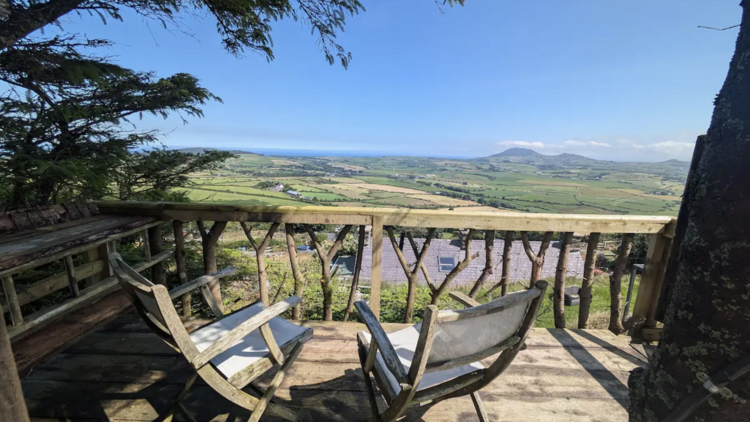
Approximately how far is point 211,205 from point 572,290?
13580mm

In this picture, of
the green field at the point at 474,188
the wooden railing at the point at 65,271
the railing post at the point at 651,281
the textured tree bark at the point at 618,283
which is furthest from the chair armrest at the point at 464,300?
the green field at the point at 474,188

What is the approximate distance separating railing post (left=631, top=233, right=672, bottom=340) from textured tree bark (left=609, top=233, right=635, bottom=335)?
0.10 m

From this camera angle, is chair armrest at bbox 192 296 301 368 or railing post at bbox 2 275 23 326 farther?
railing post at bbox 2 275 23 326

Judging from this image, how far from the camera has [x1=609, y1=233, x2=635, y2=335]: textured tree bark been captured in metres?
2.38

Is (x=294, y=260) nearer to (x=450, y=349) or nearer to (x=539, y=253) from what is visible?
(x=450, y=349)

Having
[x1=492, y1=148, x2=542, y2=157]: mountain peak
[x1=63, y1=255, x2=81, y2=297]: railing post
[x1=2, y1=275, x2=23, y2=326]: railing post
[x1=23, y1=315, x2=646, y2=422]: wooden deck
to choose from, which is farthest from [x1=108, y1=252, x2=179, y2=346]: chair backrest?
[x1=492, y1=148, x2=542, y2=157]: mountain peak

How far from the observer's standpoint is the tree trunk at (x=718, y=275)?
2.28ft

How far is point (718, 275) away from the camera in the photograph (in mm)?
728

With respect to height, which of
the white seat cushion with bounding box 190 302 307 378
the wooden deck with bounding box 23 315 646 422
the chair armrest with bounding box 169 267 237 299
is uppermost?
the chair armrest with bounding box 169 267 237 299

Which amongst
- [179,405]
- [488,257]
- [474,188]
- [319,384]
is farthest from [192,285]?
[474,188]

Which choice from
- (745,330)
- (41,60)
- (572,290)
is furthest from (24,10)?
(572,290)

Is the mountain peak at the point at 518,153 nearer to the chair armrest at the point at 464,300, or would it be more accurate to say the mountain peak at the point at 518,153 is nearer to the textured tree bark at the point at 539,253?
the textured tree bark at the point at 539,253

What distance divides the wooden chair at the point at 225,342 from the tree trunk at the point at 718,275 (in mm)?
1345

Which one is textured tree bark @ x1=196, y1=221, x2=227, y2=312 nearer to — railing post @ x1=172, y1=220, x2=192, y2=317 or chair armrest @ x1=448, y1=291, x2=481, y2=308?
railing post @ x1=172, y1=220, x2=192, y2=317
